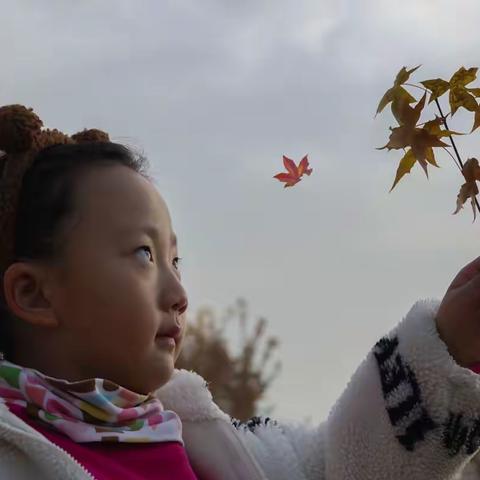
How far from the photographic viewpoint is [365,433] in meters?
1.67

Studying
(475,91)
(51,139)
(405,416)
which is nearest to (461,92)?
(475,91)

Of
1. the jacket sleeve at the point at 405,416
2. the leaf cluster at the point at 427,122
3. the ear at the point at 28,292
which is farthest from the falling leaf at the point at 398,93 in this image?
the ear at the point at 28,292

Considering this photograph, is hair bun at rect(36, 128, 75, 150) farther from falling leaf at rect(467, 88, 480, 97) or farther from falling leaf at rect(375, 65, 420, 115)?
falling leaf at rect(467, 88, 480, 97)

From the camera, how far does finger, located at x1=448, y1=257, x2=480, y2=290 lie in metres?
1.60

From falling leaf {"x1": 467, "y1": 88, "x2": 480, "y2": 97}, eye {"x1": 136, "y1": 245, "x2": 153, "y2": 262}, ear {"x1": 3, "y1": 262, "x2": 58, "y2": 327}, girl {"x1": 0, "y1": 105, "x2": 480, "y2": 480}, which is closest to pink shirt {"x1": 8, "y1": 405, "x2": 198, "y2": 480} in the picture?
girl {"x1": 0, "y1": 105, "x2": 480, "y2": 480}

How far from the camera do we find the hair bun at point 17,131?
1787 millimetres

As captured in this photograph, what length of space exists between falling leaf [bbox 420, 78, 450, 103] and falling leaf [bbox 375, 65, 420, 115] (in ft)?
0.09

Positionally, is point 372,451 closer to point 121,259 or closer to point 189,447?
point 189,447

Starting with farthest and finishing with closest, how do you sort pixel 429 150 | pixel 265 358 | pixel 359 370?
1. pixel 265 358
2. pixel 359 370
3. pixel 429 150

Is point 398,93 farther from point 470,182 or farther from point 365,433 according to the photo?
point 365,433

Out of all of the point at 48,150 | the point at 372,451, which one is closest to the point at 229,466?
the point at 372,451

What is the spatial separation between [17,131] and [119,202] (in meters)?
0.25

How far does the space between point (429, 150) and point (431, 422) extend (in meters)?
0.44

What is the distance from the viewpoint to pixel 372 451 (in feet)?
5.43
